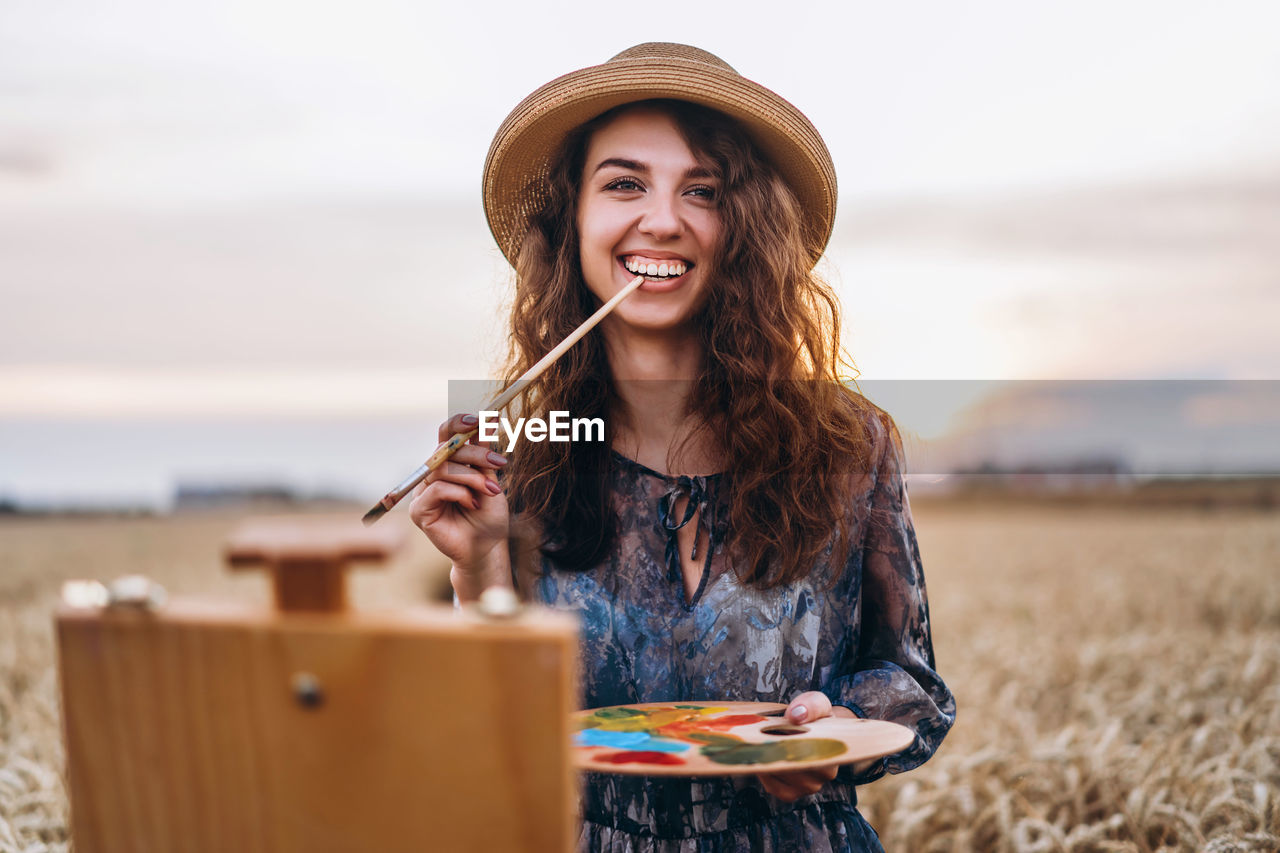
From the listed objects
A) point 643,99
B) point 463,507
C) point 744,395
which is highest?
→ point 643,99

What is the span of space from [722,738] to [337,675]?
25.9 inches

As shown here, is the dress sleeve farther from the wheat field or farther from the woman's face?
the wheat field

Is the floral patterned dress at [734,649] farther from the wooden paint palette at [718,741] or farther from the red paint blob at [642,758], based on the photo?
the red paint blob at [642,758]

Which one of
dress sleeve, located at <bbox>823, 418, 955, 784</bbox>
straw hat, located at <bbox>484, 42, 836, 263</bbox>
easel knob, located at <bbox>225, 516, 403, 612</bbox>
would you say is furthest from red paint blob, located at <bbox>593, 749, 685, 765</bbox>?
straw hat, located at <bbox>484, 42, 836, 263</bbox>

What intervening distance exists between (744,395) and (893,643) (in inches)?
25.8

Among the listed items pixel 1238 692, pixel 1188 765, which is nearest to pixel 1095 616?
pixel 1238 692

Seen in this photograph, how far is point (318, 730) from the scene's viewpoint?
1097 millimetres

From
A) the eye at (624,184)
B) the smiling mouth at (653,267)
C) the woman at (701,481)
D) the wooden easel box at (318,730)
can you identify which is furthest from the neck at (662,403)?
the wooden easel box at (318,730)

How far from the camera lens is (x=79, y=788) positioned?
119 centimetres

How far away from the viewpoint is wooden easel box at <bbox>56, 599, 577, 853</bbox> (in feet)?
3.47

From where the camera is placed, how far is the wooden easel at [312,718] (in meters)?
1.06

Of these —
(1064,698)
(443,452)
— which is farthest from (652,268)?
(1064,698)

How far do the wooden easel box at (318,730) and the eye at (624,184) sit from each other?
1.37 m

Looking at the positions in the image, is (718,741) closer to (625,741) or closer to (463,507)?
(625,741)
